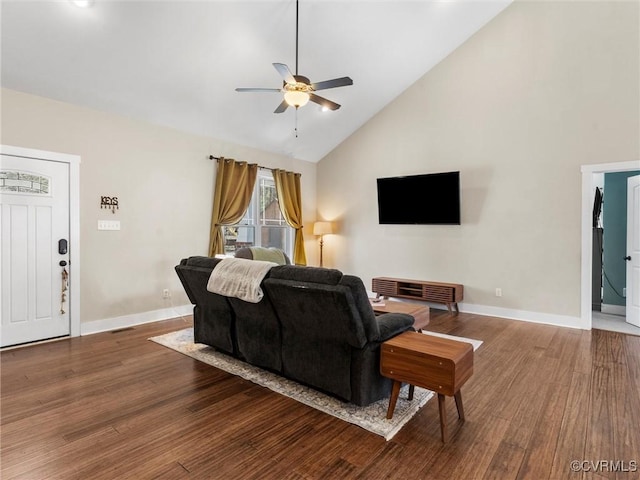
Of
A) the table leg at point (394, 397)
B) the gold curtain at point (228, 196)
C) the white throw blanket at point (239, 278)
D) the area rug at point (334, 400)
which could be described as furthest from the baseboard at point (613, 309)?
the gold curtain at point (228, 196)

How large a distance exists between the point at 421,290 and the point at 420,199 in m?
1.53

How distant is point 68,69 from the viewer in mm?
3686

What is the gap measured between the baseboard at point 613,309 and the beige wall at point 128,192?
654 centimetres

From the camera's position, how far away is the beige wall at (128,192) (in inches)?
157

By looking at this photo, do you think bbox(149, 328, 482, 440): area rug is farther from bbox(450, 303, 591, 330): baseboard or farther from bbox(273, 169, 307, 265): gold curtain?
bbox(273, 169, 307, 265): gold curtain

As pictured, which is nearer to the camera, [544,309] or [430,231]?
[544,309]

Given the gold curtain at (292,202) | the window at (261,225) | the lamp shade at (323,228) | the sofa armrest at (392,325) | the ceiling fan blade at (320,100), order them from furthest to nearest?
the lamp shade at (323,228), the gold curtain at (292,202), the window at (261,225), the ceiling fan blade at (320,100), the sofa armrest at (392,325)

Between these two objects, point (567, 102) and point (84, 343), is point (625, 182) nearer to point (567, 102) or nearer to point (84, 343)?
point (567, 102)

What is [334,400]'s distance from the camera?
2566 millimetres

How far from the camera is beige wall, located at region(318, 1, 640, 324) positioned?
4320mm

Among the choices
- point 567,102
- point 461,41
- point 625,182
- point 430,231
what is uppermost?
point 461,41

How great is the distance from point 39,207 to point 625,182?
26.6 feet

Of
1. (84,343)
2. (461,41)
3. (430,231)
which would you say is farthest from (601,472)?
(461,41)

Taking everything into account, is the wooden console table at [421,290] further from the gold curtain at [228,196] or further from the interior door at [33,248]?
the interior door at [33,248]
